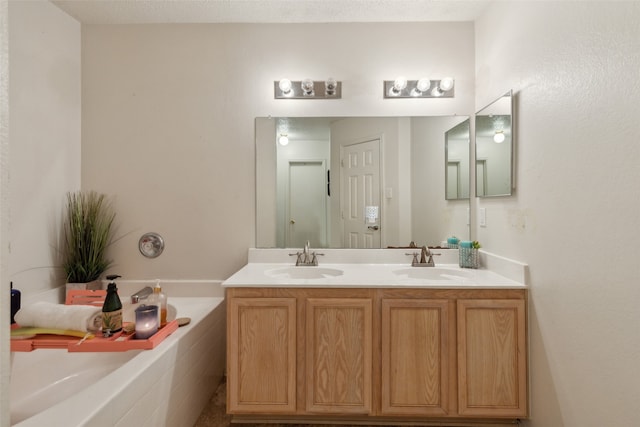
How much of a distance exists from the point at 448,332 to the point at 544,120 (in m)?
1.10

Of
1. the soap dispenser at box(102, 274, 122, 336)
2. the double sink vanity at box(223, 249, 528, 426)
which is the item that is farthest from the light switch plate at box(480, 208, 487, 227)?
the soap dispenser at box(102, 274, 122, 336)

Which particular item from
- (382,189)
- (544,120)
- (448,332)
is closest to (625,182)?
(544,120)

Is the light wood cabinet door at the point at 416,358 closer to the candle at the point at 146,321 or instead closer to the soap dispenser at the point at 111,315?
the candle at the point at 146,321

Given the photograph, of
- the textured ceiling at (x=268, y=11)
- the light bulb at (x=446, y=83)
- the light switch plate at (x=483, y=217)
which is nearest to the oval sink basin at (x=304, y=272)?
the light switch plate at (x=483, y=217)

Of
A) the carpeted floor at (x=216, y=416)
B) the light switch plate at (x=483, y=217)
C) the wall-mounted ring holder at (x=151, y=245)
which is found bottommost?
the carpeted floor at (x=216, y=416)

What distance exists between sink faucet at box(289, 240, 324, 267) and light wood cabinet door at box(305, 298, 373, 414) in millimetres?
Answer: 508

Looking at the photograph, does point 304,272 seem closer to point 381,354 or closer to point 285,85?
point 381,354

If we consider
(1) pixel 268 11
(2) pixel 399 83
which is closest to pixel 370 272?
(2) pixel 399 83

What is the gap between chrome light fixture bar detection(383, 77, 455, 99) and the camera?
81.1 inches

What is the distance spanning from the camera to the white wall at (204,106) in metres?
2.13

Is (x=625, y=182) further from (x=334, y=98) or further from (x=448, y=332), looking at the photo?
(x=334, y=98)

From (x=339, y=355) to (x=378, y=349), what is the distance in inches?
7.8

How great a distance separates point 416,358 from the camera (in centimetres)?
152

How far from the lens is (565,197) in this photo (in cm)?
127
